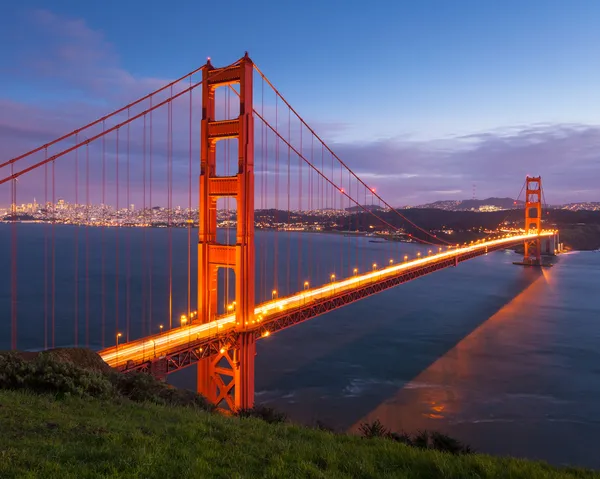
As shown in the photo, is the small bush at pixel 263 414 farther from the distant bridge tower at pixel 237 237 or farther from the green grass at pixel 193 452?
the distant bridge tower at pixel 237 237

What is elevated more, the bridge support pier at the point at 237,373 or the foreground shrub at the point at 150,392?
the foreground shrub at the point at 150,392

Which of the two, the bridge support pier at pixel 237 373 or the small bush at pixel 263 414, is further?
the bridge support pier at pixel 237 373

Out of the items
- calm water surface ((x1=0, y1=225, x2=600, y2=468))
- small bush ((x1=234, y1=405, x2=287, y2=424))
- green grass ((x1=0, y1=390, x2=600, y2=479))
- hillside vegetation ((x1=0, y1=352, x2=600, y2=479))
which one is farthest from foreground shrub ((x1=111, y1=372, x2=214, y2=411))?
calm water surface ((x1=0, y1=225, x2=600, y2=468))

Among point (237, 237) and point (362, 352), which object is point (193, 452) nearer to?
point (237, 237)

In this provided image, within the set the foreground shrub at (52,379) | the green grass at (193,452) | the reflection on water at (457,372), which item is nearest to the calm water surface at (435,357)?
the reflection on water at (457,372)

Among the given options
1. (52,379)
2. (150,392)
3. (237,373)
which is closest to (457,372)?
(237,373)

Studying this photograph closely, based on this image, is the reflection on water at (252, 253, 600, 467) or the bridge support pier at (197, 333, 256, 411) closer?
the bridge support pier at (197, 333, 256, 411)

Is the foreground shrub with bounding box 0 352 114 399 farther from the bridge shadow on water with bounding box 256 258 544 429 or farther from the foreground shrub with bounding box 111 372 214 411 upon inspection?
the bridge shadow on water with bounding box 256 258 544 429
